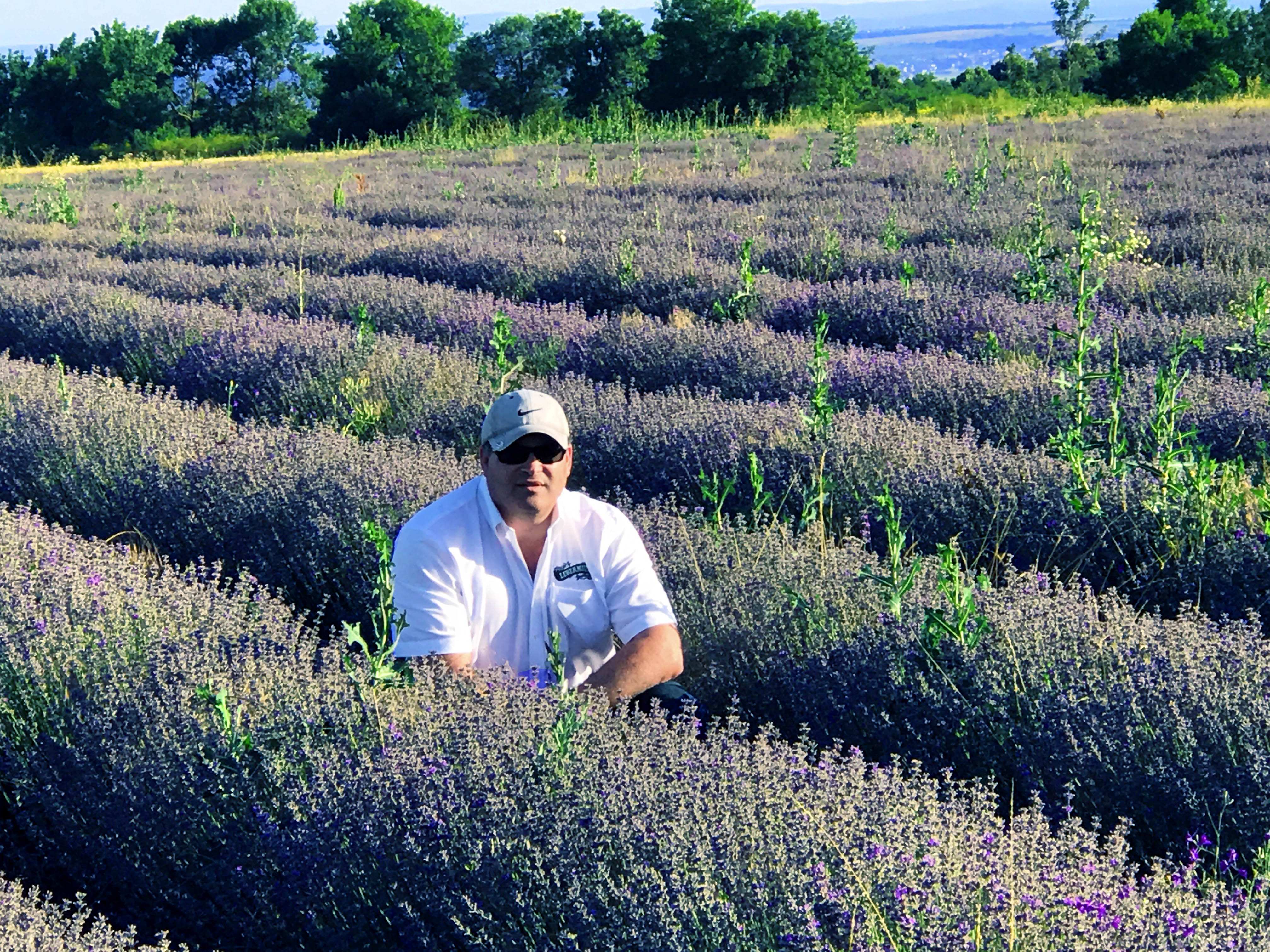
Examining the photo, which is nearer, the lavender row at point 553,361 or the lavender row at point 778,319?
the lavender row at point 553,361

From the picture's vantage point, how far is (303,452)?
4.66 metres

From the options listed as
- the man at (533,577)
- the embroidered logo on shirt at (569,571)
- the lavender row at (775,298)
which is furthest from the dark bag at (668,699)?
the lavender row at (775,298)

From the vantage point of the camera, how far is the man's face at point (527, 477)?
2881 mm

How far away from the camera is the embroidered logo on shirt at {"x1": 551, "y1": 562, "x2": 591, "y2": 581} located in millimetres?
3016

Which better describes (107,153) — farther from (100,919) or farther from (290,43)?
(100,919)

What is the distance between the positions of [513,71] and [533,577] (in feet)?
150

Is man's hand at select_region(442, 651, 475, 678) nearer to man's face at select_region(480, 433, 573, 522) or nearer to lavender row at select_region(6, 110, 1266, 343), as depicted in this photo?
man's face at select_region(480, 433, 573, 522)

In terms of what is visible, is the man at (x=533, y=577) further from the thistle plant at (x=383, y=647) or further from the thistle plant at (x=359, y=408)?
the thistle plant at (x=359, y=408)

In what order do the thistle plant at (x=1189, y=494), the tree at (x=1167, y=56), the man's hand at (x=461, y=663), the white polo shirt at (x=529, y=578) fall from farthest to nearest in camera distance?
the tree at (x=1167, y=56)
the thistle plant at (x=1189, y=494)
the white polo shirt at (x=529, y=578)
the man's hand at (x=461, y=663)

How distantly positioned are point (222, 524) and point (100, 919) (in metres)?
2.51

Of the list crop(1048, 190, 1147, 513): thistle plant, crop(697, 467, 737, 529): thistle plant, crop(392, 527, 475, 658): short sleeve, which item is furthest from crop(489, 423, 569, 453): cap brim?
crop(1048, 190, 1147, 513): thistle plant

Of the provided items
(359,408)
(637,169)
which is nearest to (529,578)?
(359,408)

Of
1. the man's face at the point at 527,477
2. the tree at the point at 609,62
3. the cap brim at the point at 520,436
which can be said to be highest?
the tree at the point at 609,62

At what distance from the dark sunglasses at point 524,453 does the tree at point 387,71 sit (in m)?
37.5
